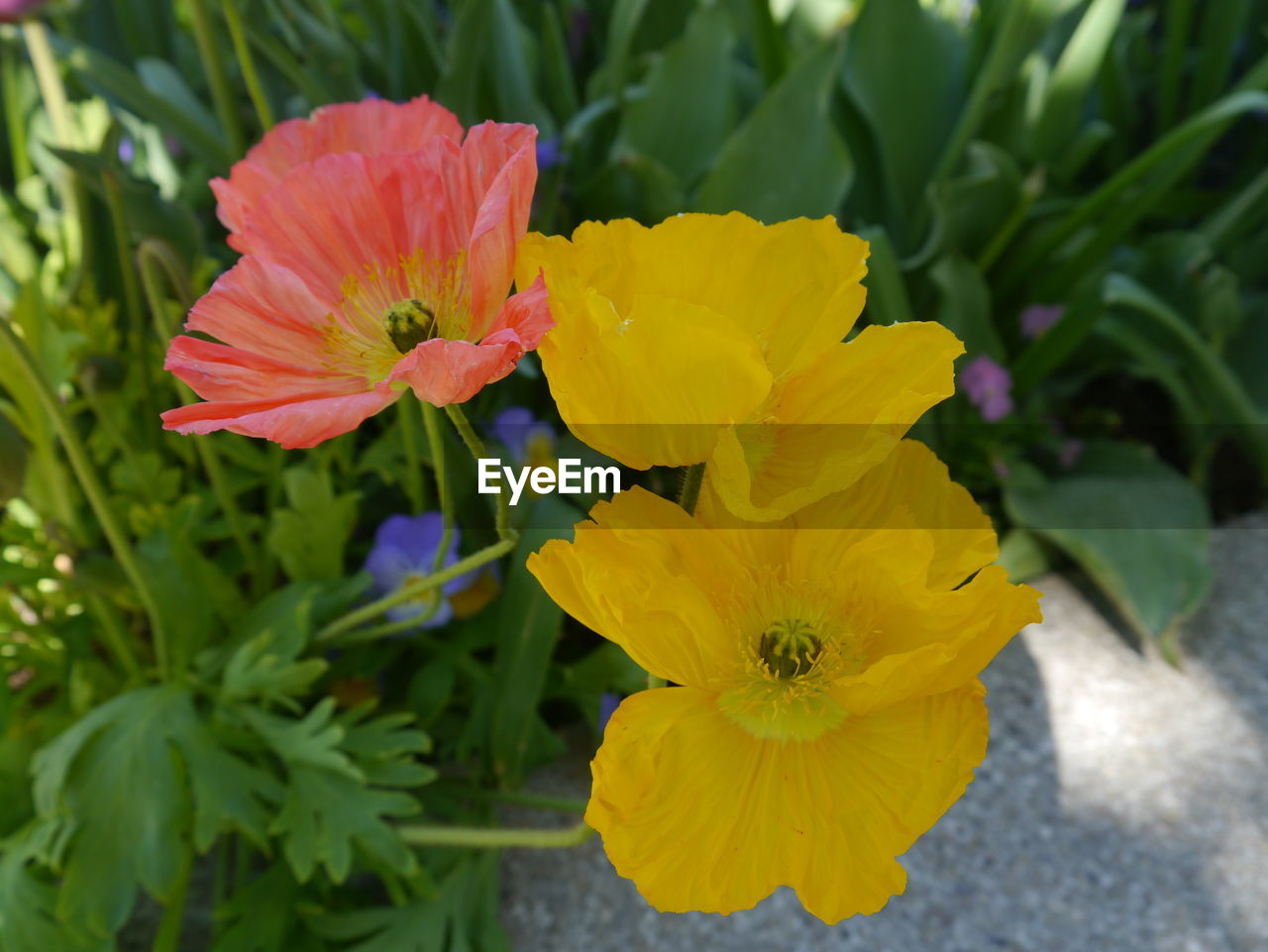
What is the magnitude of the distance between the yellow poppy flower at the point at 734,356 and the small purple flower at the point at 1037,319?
122 cm

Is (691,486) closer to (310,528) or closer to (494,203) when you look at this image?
(494,203)

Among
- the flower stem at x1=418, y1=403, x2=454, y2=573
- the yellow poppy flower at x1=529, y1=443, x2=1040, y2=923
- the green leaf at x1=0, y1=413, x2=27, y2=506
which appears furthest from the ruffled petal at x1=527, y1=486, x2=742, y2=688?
the green leaf at x1=0, y1=413, x2=27, y2=506

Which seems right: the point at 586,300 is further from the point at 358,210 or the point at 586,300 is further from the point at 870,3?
the point at 870,3

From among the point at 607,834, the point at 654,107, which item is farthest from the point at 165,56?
the point at 607,834

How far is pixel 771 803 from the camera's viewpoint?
447 millimetres

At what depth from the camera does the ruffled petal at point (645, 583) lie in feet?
1.35

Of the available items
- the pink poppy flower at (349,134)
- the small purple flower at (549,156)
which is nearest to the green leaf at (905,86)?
the small purple flower at (549,156)

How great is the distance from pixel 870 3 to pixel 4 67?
1.33m

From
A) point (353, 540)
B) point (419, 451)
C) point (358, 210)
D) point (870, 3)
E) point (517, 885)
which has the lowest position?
point (517, 885)

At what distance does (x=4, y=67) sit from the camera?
1590mm

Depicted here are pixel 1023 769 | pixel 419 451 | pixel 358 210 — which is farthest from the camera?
pixel 1023 769

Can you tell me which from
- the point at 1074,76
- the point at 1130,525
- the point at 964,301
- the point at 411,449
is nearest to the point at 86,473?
the point at 411,449

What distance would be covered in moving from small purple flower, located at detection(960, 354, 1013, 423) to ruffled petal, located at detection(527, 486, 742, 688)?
3.63 ft

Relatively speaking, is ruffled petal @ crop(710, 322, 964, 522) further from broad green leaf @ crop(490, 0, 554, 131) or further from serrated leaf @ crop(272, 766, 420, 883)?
broad green leaf @ crop(490, 0, 554, 131)
